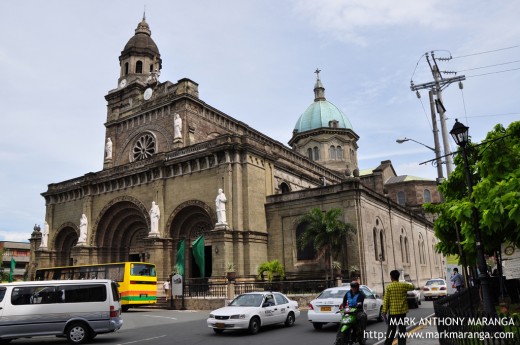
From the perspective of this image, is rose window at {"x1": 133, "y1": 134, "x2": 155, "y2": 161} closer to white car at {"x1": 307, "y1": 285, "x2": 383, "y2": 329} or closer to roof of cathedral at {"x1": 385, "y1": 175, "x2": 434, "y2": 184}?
white car at {"x1": 307, "y1": 285, "x2": 383, "y2": 329}

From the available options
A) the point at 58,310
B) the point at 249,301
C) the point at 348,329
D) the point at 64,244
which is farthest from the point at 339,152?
the point at 348,329

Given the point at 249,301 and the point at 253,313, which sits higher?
the point at 249,301

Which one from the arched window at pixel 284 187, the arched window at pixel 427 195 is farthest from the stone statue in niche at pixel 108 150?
the arched window at pixel 427 195

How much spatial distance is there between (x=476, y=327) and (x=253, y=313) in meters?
8.74

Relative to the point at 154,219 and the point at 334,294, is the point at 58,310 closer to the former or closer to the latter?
the point at 334,294

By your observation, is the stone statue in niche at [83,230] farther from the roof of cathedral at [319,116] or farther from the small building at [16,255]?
the small building at [16,255]

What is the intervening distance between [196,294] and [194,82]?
19.6 meters

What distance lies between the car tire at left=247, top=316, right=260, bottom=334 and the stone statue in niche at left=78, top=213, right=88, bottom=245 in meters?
28.1

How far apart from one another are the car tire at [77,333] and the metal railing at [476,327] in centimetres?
1006

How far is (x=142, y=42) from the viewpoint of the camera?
45.1 m

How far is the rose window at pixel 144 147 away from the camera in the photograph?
1542 inches

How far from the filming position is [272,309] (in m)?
15.0

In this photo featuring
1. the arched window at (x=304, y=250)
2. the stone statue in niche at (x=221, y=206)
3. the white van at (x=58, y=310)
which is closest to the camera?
the white van at (x=58, y=310)

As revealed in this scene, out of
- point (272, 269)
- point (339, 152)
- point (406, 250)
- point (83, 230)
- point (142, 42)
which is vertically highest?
point (142, 42)
